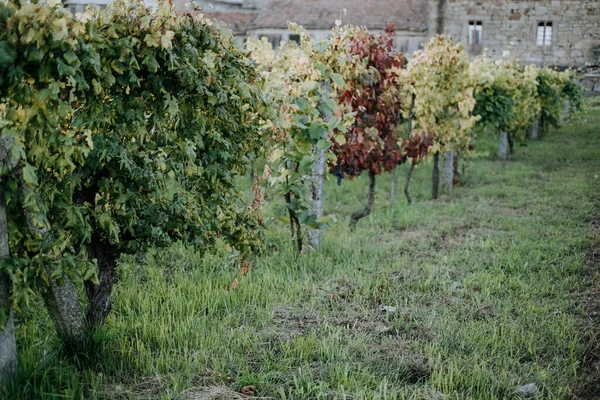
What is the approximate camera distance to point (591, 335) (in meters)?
3.86

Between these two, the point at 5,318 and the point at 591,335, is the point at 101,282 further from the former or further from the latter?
the point at 591,335

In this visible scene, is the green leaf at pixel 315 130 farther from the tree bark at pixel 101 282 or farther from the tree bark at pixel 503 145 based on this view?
the tree bark at pixel 503 145

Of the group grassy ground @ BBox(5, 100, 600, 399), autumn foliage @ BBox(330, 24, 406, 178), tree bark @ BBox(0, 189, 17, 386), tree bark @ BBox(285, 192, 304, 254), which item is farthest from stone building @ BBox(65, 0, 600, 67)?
tree bark @ BBox(0, 189, 17, 386)

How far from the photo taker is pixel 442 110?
30.6 feet

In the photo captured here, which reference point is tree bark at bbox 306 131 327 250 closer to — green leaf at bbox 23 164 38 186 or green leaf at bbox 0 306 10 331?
green leaf at bbox 0 306 10 331

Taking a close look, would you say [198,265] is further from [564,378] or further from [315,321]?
[564,378]

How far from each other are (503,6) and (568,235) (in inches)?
1074

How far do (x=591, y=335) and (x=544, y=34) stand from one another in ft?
100.0

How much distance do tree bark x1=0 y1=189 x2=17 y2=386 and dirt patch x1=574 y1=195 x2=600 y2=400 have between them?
2.87 metres

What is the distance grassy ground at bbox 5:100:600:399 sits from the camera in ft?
10.3

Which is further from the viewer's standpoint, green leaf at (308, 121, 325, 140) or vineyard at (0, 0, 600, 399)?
green leaf at (308, 121, 325, 140)

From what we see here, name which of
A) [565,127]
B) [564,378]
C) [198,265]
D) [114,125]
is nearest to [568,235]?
[564,378]

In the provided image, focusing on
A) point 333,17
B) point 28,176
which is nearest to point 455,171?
point 28,176

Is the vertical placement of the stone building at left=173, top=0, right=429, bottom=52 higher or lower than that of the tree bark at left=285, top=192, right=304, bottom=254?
higher
